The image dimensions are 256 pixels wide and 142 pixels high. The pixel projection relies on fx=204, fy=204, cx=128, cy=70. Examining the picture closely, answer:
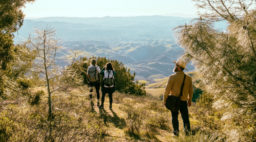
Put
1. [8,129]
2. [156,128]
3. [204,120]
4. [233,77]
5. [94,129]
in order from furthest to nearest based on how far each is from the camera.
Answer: [204,120], [156,128], [94,129], [233,77], [8,129]

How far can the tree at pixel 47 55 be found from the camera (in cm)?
609

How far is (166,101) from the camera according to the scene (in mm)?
5922

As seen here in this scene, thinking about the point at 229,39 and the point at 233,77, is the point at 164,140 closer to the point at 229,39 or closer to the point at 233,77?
the point at 233,77

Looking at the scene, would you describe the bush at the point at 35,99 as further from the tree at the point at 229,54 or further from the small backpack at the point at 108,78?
the tree at the point at 229,54

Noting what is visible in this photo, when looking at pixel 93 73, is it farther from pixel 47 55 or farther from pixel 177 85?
pixel 177 85

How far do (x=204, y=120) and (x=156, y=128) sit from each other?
7.45ft

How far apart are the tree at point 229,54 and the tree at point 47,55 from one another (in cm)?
381

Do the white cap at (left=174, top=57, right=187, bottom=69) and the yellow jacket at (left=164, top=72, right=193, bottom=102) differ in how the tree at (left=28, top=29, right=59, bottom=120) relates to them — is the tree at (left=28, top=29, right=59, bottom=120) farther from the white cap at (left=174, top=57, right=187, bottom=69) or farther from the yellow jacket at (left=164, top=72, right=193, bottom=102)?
the white cap at (left=174, top=57, right=187, bottom=69)

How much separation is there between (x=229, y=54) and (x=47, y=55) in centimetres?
501

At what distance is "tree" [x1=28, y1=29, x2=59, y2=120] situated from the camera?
6086mm

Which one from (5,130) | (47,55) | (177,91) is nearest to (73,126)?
(5,130)

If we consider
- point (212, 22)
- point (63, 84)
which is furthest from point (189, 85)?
point (63, 84)

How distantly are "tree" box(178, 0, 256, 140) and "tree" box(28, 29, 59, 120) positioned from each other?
3.81 metres

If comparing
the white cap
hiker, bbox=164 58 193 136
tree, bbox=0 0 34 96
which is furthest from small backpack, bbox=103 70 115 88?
tree, bbox=0 0 34 96
